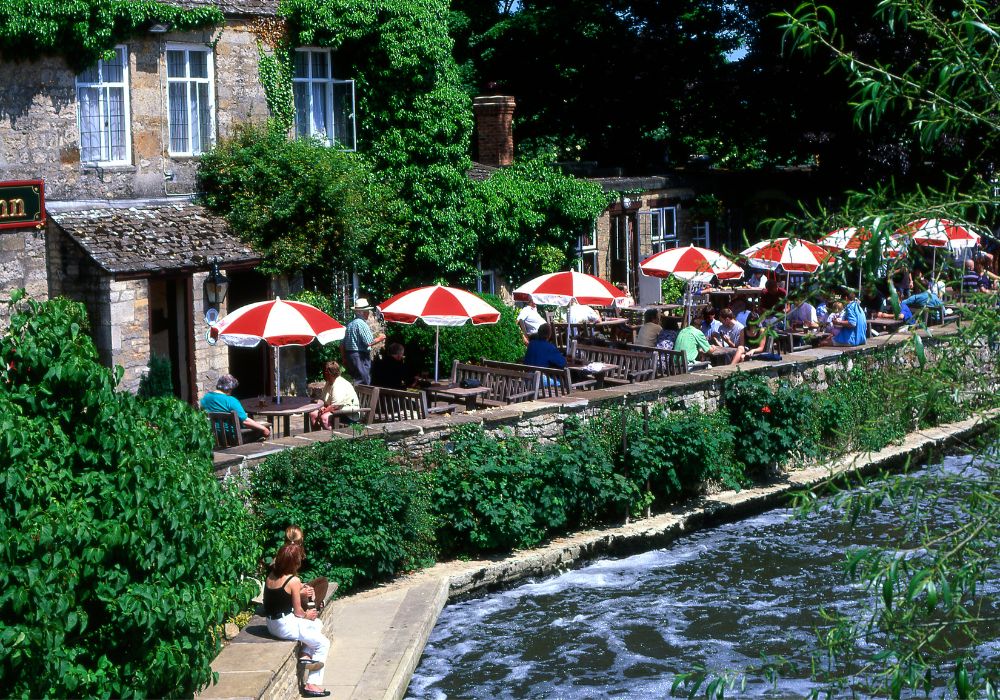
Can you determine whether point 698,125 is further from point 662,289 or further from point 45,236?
point 45,236

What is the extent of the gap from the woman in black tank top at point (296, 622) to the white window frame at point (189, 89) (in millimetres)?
9522

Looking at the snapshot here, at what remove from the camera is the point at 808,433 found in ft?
55.6

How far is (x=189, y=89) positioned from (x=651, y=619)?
9.97m

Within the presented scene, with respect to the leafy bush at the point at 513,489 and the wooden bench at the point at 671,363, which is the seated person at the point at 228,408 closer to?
the leafy bush at the point at 513,489

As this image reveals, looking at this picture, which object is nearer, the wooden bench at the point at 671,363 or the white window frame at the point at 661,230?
the wooden bench at the point at 671,363

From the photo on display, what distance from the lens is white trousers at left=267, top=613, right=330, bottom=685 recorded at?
31.8 feet

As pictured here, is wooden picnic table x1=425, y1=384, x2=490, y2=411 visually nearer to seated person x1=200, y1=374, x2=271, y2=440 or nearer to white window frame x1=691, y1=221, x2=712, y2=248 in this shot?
seated person x1=200, y1=374, x2=271, y2=440

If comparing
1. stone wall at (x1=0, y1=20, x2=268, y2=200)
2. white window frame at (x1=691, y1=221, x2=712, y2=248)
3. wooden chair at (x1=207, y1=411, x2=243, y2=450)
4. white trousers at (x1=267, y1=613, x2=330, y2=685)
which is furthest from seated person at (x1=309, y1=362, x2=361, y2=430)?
white window frame at (x1=691, y1=221, x2=712, y2=248)

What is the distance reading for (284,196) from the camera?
1812cm

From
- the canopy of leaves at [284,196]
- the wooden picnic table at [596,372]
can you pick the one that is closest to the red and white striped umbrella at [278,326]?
the wooden picnic table at [596,372]

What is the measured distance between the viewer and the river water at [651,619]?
10812 mm

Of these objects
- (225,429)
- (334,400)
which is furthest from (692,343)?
(225,429)

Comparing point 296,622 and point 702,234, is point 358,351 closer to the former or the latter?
point 296,622

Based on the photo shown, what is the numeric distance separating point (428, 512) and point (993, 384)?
308 inches
